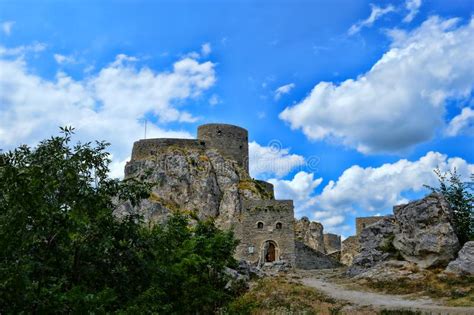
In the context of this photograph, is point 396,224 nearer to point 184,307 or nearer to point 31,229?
point 184,307

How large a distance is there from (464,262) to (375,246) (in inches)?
218

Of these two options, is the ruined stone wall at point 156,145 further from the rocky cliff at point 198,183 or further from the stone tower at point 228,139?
the stone tower at point 228,139

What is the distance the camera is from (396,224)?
20.4 metres

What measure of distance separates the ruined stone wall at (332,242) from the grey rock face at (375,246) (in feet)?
84.7

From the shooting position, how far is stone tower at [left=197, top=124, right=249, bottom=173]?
148 feet

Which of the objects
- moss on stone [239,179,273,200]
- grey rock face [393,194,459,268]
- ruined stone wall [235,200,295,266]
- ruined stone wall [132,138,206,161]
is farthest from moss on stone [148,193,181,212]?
grey rock face [393,194,459,268]

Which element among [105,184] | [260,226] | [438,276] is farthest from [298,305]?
[260,226]

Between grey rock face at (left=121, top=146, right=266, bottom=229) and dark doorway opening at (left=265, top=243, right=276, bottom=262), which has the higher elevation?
grey rock face at (left=121, top=146, right=266, bottom=229)

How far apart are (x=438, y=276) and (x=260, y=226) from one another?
17017 millimetres

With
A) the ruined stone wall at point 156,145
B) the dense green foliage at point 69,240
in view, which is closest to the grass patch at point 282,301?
the dense green foliage at point 69,240

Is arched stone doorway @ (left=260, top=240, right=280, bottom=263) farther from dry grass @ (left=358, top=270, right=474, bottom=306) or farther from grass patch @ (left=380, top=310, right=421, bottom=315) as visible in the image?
grass patch @ (left=380, top=310, right=421, bottom=315)

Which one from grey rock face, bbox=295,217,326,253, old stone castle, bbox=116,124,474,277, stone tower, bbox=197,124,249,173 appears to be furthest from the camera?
stone tower, bbox=197,124,249,173

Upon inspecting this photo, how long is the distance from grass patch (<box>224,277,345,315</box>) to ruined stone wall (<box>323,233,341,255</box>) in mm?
31233

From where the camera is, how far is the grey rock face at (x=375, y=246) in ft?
64.0
